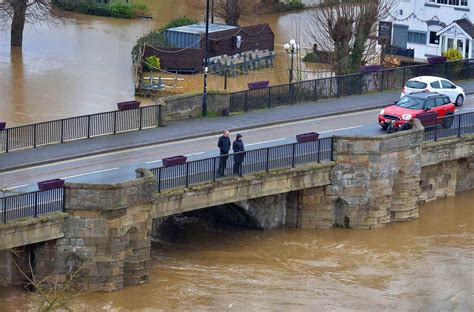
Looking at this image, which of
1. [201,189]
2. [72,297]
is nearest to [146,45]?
[201,189]

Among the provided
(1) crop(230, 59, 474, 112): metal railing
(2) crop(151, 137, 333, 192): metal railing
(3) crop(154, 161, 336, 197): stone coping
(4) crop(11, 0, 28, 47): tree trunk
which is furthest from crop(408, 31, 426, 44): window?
(3) crop(154, 161, 336, 197): stone coping

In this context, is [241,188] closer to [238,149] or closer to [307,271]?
[238,149]

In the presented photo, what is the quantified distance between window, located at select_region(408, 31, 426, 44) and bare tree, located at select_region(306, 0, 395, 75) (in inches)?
329

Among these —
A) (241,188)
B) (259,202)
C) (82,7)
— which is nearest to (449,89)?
(259,202)

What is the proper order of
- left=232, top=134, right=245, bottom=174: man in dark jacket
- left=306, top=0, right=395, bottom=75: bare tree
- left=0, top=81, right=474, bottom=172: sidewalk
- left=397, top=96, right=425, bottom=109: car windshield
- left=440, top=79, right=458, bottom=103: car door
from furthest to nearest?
1. left=306, top=0, right=395, bottom=75: bare tree
2. left=440, top=79, right=458, bottom=103: car door
3. left=397, top=96, right=425, bottom=109: car windshield
4. left=0, top=81, right=474, bottom=172: sidewalk
5. left=232, top=134, right=245, bottom=174: man in dark jacket

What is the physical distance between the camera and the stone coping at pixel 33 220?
144 feet

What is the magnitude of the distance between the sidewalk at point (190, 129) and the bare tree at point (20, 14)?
→ 28952mm

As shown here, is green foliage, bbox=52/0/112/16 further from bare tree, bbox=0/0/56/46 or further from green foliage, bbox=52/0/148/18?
bare tree, bbox=0/0/56/46

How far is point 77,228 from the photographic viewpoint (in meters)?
45.3

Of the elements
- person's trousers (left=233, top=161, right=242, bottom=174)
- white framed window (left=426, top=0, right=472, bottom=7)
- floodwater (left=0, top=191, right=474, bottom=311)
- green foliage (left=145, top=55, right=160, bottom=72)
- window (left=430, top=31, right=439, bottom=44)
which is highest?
white framed window (left=426, top=0, right=472, bottom=7)

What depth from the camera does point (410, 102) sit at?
5775cm

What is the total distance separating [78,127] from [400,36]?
112 feet

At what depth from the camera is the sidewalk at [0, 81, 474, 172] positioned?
170 ft

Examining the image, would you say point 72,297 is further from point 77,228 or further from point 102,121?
point 102,121
